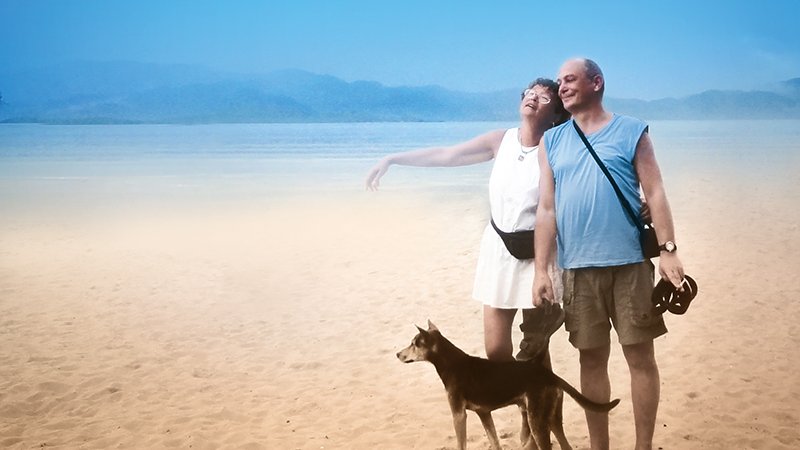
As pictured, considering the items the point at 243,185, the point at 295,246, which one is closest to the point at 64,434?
the point at 295,246

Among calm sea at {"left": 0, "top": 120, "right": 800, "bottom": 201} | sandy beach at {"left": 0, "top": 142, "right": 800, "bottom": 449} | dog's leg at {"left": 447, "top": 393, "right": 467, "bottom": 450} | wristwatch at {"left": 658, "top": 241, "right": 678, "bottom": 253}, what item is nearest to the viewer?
wristwatch at {"left": 658, "top": 241, "right": 678, "bottom": 253}

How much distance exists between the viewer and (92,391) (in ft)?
13.3

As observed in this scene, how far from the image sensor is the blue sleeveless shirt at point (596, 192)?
2029 mm

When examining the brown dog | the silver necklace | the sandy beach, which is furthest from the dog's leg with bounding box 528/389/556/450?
the sandy beach

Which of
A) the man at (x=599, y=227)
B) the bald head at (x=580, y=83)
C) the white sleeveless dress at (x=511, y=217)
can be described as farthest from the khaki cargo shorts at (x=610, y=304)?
the bald head at (x=580, y=83)

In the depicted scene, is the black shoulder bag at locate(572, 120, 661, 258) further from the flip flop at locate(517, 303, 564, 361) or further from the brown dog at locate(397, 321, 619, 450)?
the brown dog at locate(397, 321, 619, 450)

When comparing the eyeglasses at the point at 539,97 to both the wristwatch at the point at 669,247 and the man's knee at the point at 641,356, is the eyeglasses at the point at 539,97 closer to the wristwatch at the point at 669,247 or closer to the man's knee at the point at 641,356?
the wristwatch at the point at 669,247

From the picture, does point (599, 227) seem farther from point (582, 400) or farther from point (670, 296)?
point (582, 400)

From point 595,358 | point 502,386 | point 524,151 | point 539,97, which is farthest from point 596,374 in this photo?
point 539,97

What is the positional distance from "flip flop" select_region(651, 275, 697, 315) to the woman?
0.30m

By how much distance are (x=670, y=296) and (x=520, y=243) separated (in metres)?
0.45

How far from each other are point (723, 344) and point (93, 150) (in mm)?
28223

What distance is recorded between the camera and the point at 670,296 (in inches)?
81.0

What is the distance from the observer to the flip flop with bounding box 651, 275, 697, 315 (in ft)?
6.72
